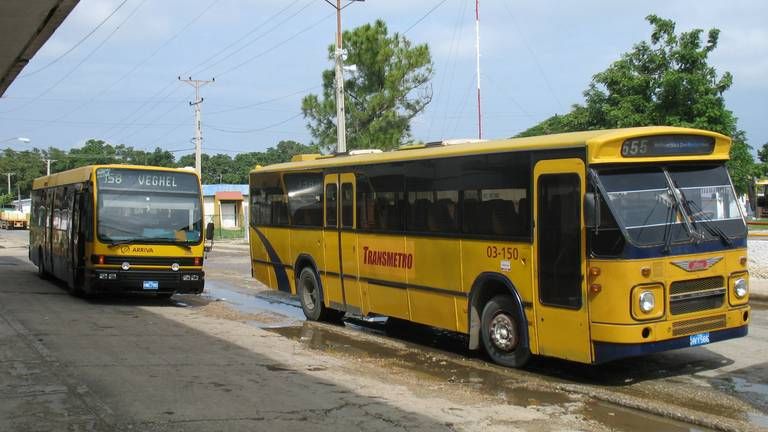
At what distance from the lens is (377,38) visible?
121 feet

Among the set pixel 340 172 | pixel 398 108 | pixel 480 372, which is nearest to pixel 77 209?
pixel 340 172

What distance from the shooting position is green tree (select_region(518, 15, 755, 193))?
1923 cm

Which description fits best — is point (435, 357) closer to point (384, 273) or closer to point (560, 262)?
point (384, 273)

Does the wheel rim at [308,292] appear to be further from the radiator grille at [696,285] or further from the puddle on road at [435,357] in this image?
the radiator grille at [696,285]

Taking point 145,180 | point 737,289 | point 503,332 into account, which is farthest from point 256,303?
point 737,289

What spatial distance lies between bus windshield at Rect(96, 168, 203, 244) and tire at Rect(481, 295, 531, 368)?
8500 millimetres

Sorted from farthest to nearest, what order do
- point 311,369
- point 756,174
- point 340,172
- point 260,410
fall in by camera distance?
point 756,174 < point 340,172 < point 311,369 < point 260,410

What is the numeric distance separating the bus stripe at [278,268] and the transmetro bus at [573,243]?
386 cm

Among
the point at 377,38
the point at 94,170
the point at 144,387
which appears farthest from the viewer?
the point at 377,38

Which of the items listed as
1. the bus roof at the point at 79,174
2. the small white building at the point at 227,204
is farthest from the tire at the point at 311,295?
the small white building at the point at 227,204

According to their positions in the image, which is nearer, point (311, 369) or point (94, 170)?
point (311, 369)

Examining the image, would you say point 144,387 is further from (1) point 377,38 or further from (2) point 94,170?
(1) point 377,38

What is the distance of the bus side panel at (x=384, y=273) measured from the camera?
1136 cm

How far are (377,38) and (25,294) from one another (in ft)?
76.7
